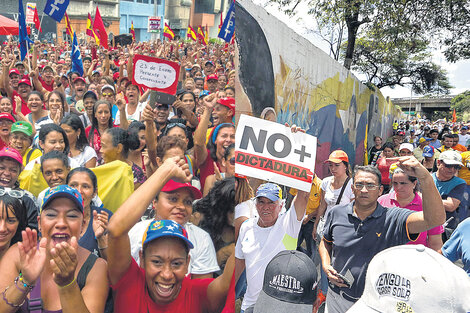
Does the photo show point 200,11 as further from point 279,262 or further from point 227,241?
point 279,262

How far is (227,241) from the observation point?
8.02ft

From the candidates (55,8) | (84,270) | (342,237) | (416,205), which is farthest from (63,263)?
(55,8)

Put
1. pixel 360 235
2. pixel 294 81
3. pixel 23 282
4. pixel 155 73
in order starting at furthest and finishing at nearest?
pixel 294 81 → pixel 155 73 → pixel 360 235 → pixel 23 282

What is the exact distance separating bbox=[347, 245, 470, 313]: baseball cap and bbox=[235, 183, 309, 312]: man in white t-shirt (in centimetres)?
163

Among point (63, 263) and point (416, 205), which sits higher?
point (63, 263)

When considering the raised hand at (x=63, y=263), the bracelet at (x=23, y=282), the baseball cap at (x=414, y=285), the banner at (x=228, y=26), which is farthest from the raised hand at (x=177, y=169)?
the banner at (x=228, y=26)

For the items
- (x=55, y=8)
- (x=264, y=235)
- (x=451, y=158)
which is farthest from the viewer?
(x=55, y=8)

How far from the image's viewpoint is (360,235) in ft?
10.2

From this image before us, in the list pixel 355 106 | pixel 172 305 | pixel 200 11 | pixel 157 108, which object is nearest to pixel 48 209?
pixel 172 305

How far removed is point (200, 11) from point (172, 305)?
219cm

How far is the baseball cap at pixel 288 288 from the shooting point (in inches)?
63.8

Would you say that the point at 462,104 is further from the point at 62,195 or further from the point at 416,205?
the point at 62,195

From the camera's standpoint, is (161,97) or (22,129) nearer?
(161,97)

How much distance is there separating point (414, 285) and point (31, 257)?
156 cm
